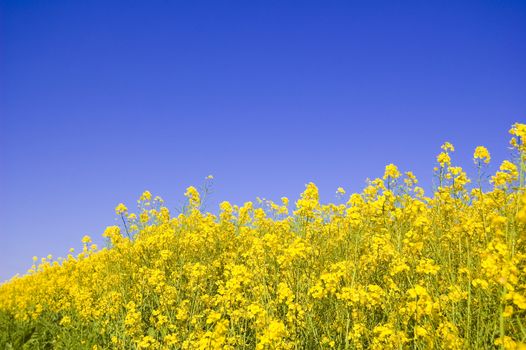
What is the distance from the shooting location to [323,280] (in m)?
4.63

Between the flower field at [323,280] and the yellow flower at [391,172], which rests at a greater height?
the yellow flower at [391,172]

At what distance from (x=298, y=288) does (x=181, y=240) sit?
2437mm

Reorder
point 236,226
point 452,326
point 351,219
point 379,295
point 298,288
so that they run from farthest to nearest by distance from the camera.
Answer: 1. point 236,226
2. point 351,219
3. point 298,288
4. point 379,295
5. point 452,326

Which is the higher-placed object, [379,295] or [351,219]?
[351,219]

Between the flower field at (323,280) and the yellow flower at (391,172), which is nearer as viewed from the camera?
the flower field at (323,280)

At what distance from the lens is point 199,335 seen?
4164 mm

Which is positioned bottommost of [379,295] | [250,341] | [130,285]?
[250,341]

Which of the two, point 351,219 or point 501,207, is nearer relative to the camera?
point 501,207

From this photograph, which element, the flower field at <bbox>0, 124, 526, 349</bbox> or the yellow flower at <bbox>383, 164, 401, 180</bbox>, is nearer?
the flower field at <bbox>0, 124, 526, 349</bbox>

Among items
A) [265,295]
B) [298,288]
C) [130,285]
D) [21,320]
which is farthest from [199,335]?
[21,320]

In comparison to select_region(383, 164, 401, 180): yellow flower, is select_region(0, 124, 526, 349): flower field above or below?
below

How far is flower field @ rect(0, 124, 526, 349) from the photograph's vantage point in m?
3.44

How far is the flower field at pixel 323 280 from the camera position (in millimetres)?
3436

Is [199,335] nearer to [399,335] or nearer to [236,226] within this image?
[399,335]
